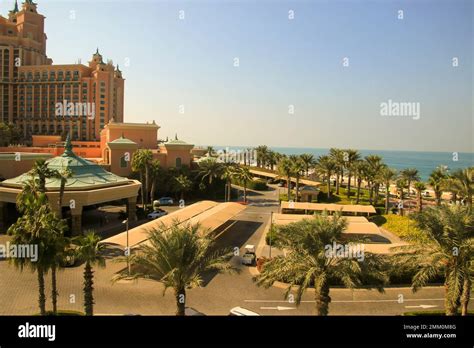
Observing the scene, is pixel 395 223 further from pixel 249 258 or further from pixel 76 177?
pixel 76 177

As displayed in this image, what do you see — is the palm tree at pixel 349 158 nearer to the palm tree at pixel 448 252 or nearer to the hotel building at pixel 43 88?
the palm tree at pixel 448 252

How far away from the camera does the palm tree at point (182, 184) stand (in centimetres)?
5200

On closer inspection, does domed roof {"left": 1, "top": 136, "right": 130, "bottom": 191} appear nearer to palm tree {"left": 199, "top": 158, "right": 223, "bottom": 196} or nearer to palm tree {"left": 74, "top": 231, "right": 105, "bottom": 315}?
palm tree {"left": 199, "top": 158, "right": 223, "bottom": 196}

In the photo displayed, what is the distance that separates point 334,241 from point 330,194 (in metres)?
42.6

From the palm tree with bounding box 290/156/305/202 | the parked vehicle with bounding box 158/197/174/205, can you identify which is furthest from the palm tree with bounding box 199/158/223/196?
the palm tree with bounding box 290/156/305/202

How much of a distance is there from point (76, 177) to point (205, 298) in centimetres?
2188

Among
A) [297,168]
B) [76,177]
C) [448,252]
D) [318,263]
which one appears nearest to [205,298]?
[318,263]

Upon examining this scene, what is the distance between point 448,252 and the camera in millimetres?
15703

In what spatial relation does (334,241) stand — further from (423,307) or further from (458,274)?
(423,307)

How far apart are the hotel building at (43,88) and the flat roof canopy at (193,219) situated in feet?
200

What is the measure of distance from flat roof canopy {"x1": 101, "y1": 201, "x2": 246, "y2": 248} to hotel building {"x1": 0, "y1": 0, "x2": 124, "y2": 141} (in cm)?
6106

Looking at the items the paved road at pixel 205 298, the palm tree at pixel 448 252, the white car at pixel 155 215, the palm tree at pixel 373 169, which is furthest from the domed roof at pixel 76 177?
the palm tree at pixel 373 169
